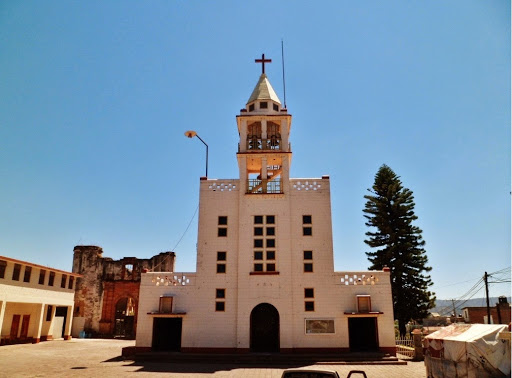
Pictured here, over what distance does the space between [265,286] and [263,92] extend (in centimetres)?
1293

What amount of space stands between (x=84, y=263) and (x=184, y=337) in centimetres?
2529

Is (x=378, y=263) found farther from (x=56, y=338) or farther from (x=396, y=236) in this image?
(x=56, y=338)

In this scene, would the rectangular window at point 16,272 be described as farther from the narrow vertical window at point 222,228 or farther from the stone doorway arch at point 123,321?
the narrow vertical window at point 222,228

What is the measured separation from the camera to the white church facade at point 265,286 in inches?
840

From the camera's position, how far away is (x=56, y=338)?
111 feet

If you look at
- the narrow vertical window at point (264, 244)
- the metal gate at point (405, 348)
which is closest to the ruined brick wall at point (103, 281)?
the narrow vertical window at point (264, 244)

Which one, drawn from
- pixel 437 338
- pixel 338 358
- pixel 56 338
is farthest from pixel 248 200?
pixel 56 338

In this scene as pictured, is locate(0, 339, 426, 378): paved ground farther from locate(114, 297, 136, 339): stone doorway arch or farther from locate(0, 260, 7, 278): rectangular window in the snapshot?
locate(114, 297, 136, 339): stone doorway arch

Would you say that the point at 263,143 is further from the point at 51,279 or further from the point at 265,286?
the point at 51,279

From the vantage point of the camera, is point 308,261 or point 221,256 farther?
point 221,256

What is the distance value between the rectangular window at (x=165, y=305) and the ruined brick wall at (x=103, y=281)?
681 inches

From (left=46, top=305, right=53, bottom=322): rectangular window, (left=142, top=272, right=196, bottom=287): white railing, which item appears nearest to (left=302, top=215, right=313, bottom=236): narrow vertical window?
(left=142, top=272, right=196, bottom=287): white railing

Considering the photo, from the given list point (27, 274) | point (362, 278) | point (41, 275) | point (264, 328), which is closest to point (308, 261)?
point (362, 278)

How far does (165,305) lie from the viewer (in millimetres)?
22000
